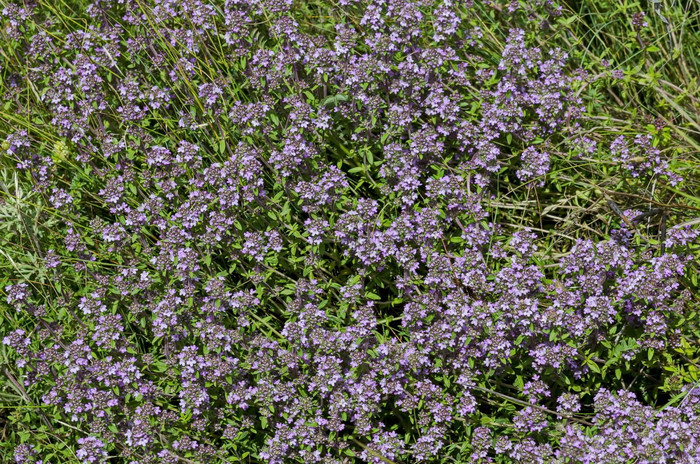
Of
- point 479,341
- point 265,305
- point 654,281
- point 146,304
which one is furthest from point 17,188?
point 654,281

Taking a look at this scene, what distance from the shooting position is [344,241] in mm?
5078

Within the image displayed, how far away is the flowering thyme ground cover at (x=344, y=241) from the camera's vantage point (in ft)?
15.8

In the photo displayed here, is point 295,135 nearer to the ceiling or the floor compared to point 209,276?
nearer to the ceiling

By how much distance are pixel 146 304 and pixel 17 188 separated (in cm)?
146

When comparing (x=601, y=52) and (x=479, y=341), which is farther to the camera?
(x=601, y=52)

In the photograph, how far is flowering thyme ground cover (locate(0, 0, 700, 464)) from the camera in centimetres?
481

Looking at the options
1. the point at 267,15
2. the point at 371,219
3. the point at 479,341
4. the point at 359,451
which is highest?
the point at 267,15

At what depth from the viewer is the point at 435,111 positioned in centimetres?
546

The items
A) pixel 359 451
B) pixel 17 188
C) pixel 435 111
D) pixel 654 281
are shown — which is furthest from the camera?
pixel 17 188

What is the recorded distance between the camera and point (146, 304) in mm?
5477

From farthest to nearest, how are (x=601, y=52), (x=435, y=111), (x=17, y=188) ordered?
1. (x=601, y=52)
2. (x=17, y=188)
3. (x=435, y=111)

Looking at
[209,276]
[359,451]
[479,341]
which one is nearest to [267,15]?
[209,276]

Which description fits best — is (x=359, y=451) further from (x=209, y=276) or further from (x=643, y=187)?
(x=643, y=187)

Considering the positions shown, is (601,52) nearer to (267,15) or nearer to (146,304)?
(267,15)
